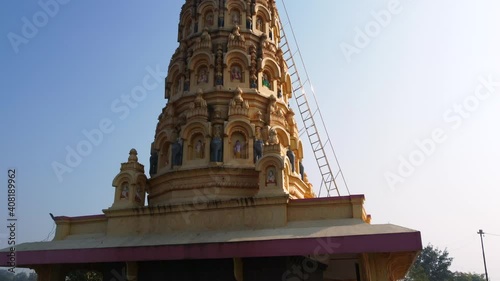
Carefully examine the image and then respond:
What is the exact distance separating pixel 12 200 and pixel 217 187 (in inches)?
257

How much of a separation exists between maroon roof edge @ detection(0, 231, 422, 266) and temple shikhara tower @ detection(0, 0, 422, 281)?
0.03 metres

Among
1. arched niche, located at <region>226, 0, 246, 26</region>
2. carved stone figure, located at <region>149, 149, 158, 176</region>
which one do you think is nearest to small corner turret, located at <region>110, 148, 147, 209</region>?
carved stone figure, located at <region>149, 149, 158, 176</region>

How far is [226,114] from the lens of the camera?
55.5 ft

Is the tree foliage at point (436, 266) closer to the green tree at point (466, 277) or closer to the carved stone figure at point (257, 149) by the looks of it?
the green tree at point (466, 277)

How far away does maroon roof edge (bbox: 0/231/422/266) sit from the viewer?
1085cm

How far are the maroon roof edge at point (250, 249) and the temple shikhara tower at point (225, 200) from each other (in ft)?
0.09

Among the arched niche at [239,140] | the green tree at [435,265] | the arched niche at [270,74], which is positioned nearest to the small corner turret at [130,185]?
the arched niche at [239,140]

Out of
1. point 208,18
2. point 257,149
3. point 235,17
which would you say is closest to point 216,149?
point 257,149

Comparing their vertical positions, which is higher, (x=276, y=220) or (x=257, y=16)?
(x=257, y=16)

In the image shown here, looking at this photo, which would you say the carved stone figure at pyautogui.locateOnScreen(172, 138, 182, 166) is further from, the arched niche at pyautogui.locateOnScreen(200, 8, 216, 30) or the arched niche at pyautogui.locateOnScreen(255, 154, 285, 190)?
the arched niche at pyautogui.locateOnScreen(200, 8, 216, 30)

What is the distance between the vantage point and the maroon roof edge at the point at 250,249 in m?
10.9

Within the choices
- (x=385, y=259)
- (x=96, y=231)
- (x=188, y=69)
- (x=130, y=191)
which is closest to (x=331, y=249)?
(x=385, y=259)

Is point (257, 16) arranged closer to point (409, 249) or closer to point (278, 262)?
point (278, 262)

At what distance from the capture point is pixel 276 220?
43.5 ft
